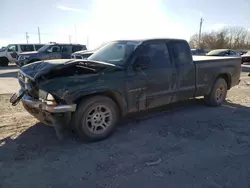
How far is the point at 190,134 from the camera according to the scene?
13.8 ft

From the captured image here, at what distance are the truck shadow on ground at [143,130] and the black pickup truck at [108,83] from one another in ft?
1.14

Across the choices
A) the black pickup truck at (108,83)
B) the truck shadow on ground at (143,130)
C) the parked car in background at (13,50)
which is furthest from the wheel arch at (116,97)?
the parked car in background at (13,50)

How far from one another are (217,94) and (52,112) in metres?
4.78

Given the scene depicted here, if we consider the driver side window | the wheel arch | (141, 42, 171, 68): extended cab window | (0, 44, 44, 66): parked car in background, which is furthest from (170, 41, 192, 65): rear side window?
(0, 44, 44, 66): parked car in background

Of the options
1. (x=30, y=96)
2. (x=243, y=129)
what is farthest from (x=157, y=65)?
(x=30, y=96)

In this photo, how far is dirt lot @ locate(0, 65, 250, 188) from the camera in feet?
9.09

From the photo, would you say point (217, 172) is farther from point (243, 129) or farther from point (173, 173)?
point (243, 129)

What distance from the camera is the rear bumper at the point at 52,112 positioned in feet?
11.0

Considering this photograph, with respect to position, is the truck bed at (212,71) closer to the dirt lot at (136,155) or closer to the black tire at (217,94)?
the black tire at (217,94)

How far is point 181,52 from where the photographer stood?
5.13 metres

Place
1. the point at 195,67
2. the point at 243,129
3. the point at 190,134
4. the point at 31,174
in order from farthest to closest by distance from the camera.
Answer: the point at 195,67 → the point at 243,129 → the point at 190,134 → the point at 31,174

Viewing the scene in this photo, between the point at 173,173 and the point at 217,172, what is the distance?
0.62 metres

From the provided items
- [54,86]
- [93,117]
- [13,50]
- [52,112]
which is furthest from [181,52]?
[13,50]

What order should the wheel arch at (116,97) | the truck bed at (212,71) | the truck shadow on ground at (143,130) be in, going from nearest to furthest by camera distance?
the truck shadow on ground at (143,130)
the wheel arch at (116,97)
the truck bed at (212,71)
